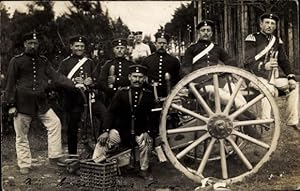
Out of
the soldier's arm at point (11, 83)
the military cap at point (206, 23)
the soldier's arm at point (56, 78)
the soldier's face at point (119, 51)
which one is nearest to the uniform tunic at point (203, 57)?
the military cap at point (206, 23)

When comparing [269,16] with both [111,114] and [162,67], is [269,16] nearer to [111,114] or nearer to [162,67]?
[162,67]

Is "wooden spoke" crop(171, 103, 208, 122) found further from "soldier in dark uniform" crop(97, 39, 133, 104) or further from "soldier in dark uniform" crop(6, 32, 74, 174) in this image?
"soldier in dark uniform" crop(6, 32, 74, 174)

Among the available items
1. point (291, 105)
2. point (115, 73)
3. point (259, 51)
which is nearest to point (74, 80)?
point (115, 73)

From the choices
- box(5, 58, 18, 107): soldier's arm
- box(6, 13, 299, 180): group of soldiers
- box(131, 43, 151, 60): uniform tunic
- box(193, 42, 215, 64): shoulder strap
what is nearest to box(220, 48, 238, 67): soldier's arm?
box(6, 13, 299, 180): group of soldiers

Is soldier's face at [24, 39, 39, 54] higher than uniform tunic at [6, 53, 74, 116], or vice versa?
soldier's face at [24, 39, 39, 54]

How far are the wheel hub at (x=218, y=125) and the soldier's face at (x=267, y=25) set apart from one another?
2.98 feet

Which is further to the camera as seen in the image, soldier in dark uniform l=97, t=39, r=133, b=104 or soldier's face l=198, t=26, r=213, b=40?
soldier in dark uniform l=97, t=39, r=133, b=104

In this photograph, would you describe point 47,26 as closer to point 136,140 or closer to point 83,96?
point 83,96

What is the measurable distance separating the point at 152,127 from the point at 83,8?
4.06 feet

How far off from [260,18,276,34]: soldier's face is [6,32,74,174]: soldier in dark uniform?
1.89 meters

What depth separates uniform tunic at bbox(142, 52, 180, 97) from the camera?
17.5 ft

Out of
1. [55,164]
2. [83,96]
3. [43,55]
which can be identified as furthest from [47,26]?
[55,164]

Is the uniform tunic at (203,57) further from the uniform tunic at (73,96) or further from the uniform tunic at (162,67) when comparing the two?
the uniform tunic at (73,96)

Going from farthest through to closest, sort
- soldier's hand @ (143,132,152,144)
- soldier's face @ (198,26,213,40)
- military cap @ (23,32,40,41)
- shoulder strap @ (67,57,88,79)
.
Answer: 1. shoulder strap @ (67,57,88,79)
2. soldier's hand @ (143,132,152,144)
3. soldier's face @ (198,26,213,40)
4. military cap @ (23,32,40,41)
